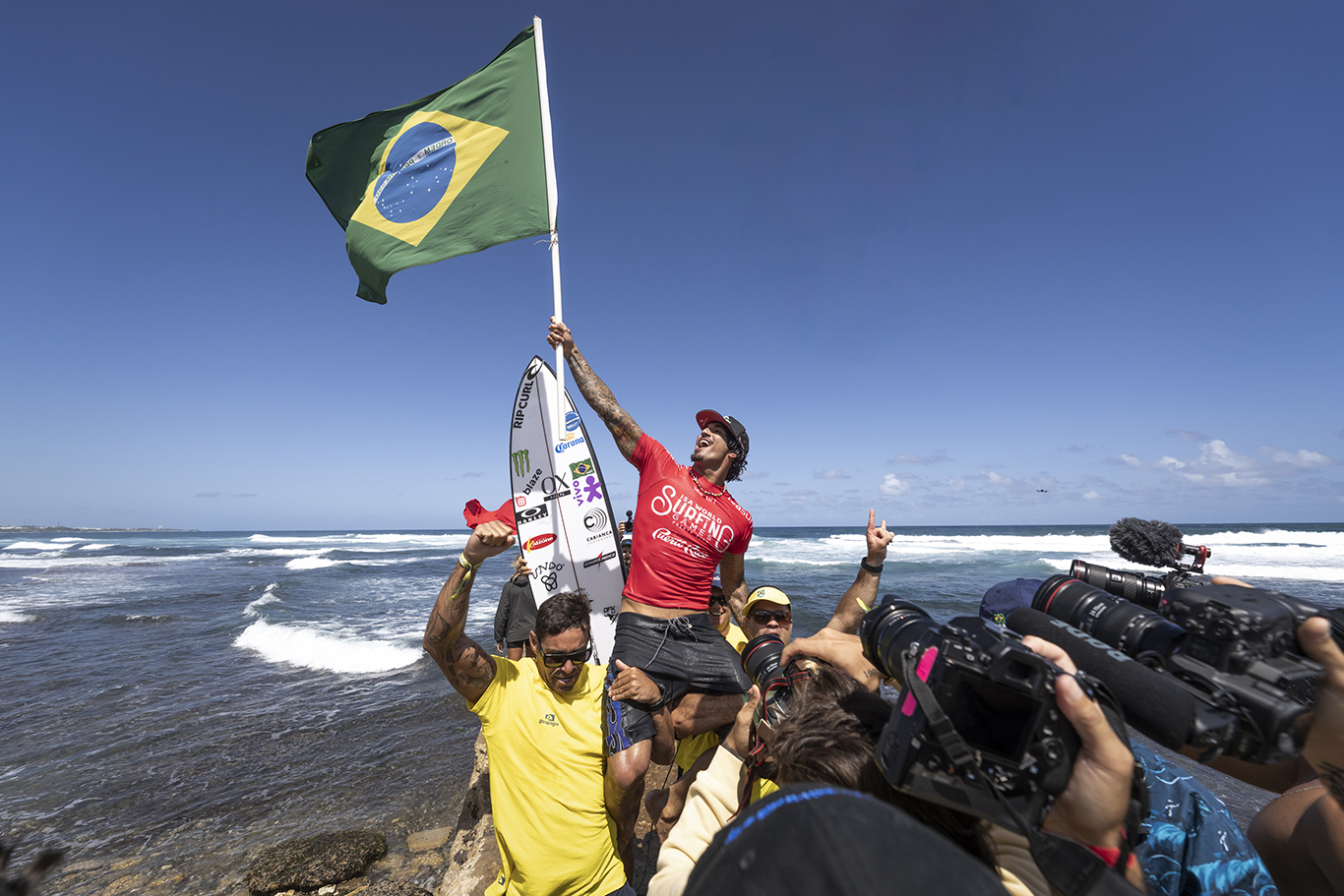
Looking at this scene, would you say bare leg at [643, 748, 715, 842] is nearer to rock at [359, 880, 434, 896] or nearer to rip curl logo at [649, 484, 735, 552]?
rip curl logo at [649, 484, 735, 552]

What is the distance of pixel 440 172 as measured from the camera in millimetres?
5051

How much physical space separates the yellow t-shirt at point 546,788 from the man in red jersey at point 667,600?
13cm

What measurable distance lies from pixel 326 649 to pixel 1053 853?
1301 cm

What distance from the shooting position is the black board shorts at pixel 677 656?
3.08 metres

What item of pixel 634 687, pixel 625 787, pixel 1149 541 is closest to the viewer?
pixel 625 787

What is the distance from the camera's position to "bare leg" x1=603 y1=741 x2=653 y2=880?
264cm

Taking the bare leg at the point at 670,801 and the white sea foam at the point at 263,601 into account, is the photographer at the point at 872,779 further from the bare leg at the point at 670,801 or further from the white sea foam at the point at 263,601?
the white sea foam at the point at 263,601

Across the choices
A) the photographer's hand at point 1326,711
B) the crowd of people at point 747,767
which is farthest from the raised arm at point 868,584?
the photographer's hand at point 1326,711

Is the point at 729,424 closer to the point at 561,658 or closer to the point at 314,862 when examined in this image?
the point at 561,658

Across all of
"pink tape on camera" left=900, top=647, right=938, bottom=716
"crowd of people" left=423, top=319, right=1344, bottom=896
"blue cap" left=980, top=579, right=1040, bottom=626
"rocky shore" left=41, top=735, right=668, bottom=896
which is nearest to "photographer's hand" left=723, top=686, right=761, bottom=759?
"crowd of people" left=423, top=319, right=1344, bottom=896

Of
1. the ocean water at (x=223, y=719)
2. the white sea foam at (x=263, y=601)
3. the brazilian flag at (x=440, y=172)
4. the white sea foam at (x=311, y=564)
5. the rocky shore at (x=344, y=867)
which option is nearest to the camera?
the rocky shore at (x=344, y=867)

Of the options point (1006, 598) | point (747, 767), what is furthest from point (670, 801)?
point (1006, 598)

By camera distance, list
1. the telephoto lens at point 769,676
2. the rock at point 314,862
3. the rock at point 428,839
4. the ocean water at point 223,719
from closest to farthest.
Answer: the telephoto lens at point 769,676 < the rock at point 314,862 < the rock at point 428,839 < the ocean water at point 223,719

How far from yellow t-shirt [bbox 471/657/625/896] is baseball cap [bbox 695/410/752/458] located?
190 cm
